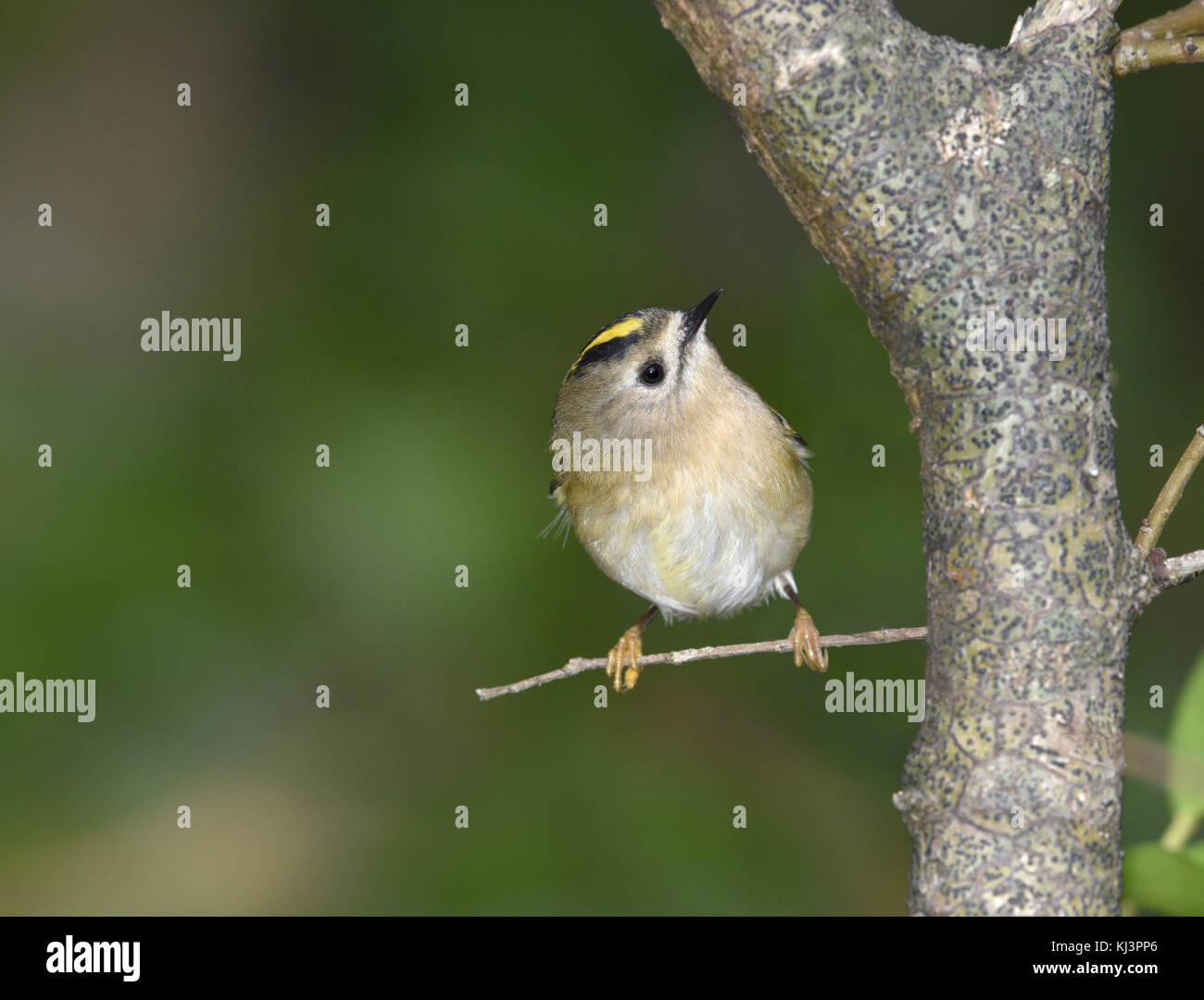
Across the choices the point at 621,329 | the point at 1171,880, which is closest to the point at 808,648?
the point at 621,329

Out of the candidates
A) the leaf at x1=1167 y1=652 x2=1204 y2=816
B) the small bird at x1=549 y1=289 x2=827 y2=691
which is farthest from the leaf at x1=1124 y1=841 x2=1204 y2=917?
the small bird at x1=549 y1=289 x2=827 y2=691

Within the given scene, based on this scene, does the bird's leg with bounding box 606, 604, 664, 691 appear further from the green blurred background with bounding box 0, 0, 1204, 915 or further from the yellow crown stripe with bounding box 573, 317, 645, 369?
the yellow crown stripe with bounding box 573, 317, 645, 369

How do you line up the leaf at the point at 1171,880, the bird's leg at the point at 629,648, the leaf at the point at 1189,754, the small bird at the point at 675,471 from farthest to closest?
1. the bird's leg at the point at 629,648
2. the small bird at the point at 675,471
3. the leaf at the point at 1189,754
4. the leaf at the point at 1171,880

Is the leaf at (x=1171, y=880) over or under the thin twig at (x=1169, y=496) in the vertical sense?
under

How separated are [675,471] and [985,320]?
1612 mm

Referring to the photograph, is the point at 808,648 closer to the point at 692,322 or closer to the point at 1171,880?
the point at 692,322

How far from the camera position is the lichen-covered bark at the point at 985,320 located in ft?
5.94

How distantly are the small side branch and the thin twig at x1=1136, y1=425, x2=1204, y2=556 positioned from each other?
62cm

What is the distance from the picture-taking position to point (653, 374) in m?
3.42

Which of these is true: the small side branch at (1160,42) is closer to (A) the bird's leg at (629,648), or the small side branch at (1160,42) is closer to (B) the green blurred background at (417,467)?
(A) the bird's leg at (629,648)

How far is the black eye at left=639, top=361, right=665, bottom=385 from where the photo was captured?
340cm

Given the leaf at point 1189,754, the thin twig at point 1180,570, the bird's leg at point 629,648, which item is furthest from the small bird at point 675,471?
the leaf at point 1189,754

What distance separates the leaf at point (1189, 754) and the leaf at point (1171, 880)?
0.38 feet

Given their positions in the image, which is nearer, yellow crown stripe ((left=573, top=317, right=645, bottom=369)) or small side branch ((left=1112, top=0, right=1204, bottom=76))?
small side branch ((left=1112, top=0, right=1204, bottom=76))
